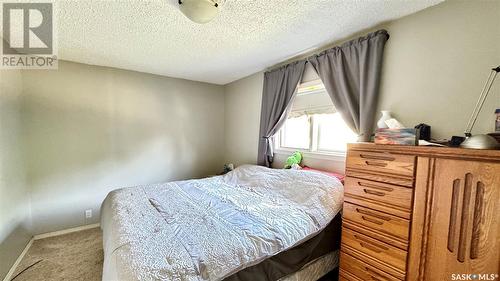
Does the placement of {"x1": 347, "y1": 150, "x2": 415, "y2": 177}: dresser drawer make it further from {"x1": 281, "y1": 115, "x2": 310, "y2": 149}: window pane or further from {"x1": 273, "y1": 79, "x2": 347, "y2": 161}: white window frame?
{"x1": 281, "y1": 115, "x2": 310, "y2": 149}: window pane

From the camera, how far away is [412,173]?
121 cm

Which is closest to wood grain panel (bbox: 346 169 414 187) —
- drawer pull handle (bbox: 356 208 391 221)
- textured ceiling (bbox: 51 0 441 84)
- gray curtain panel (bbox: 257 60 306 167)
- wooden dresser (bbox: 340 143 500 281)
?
wooden dresser (bbox: 340 143 500 281)

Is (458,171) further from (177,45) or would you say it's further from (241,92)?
(241,92)

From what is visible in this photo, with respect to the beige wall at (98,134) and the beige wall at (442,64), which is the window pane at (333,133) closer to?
the beige wall at (442,64)

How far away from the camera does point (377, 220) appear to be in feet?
4.56

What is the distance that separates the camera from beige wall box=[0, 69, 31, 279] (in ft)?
6.34

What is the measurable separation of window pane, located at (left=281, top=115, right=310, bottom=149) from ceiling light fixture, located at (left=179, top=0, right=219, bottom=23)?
168cm

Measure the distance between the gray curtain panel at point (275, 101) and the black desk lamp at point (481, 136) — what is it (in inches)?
61.5

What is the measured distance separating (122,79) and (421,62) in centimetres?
358

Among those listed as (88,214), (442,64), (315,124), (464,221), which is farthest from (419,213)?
(88,214)

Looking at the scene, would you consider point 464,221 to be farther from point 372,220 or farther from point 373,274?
point 373,274

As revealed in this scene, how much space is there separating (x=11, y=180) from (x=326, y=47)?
3598 mm

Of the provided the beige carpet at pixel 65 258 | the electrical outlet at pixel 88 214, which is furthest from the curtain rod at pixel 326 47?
the electrical outlet at pixel 88 214

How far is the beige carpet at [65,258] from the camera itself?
1.96 m
